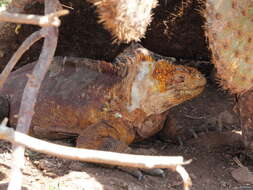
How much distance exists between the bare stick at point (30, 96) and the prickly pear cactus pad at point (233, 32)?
137 cm

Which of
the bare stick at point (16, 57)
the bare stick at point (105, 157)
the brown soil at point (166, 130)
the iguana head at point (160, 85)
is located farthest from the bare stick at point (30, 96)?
the iguana head at point (160, 85)

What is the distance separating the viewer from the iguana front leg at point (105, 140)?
4195 mm

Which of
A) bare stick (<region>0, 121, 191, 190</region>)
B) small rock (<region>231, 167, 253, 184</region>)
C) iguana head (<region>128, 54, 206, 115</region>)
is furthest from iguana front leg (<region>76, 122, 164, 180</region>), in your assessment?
bare stick (<region>0, 121, 191, 190</region>)

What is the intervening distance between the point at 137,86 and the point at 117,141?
671 mm

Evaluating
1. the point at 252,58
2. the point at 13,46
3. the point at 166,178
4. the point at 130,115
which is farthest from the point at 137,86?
the point at 13,46

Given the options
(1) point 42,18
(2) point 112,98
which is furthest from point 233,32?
(1) point 42,18

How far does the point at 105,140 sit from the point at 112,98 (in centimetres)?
55

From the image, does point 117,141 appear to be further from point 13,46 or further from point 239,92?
point 13,46

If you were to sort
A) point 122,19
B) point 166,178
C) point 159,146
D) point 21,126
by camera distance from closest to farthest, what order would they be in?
point 21,126, point 122,19, point 166,178, point 159,146

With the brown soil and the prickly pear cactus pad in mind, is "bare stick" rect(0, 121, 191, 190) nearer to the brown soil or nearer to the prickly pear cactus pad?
the brown soil

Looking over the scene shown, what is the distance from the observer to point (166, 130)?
16.8 feet

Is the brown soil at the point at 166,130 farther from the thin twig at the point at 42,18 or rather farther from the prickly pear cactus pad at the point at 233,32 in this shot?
the thin twig at the point at 42,18

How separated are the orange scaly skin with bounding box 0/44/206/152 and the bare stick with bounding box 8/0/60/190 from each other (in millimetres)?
1653

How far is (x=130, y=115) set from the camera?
15.2ft
